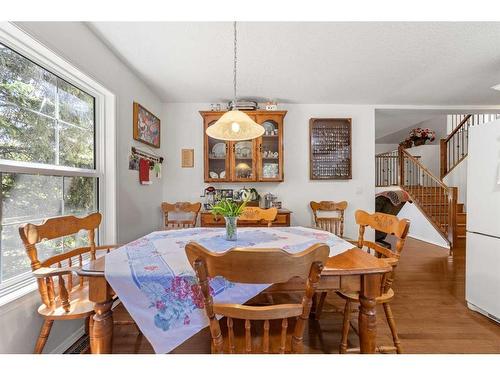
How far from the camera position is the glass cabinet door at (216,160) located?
3189mm

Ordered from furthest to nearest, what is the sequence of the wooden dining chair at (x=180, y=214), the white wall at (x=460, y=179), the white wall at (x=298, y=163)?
the white wall at (x=460, y=179) < the white wall at (x=298, y=163) < the wooden dining chair at (x=180, y=214)

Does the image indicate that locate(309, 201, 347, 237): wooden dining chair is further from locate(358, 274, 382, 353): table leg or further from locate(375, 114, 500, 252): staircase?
locate(375, 114, 500, 252): staircase

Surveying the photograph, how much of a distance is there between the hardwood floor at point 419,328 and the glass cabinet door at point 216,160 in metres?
1.87

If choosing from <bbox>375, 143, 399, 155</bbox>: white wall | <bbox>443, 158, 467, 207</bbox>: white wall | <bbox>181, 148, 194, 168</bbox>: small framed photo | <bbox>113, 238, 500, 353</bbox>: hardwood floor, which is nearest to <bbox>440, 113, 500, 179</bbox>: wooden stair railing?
<bbox>443, 158, 467, 207</bbox>: white wall

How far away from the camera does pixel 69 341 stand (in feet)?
5.37

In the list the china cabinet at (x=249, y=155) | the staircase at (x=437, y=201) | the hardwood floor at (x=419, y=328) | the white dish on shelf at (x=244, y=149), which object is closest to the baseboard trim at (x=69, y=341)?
the hardwood floor at (x=419, y=328)

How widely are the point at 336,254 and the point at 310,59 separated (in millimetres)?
1854

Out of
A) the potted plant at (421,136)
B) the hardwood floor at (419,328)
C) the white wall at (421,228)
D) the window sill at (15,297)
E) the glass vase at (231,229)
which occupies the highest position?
the potted plant at (421,136)

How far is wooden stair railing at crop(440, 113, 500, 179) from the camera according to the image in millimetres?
5523

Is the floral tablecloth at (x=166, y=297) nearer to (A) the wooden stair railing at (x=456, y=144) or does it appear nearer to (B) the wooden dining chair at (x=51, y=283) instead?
(B) the wooden dining chair at (x=51, y=283)

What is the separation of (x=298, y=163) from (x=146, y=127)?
6.82ft
